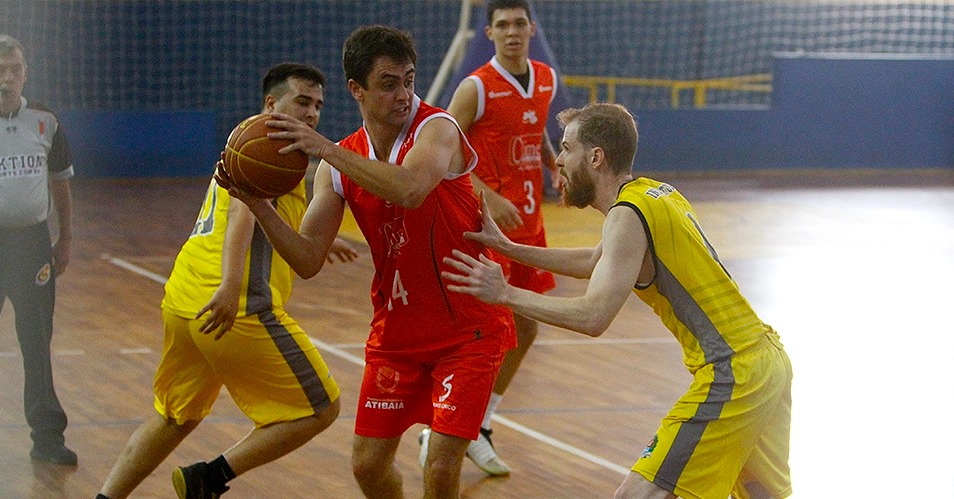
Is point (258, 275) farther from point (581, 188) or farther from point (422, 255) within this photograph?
point (581, 188)

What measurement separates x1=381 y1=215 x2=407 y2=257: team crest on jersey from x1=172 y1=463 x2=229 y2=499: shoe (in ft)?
A: 3.38

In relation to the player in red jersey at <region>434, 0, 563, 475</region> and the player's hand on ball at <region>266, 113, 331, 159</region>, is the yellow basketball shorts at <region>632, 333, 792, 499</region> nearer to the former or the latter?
the player's hand on ball at <region>266, 113, 331, 159</region>

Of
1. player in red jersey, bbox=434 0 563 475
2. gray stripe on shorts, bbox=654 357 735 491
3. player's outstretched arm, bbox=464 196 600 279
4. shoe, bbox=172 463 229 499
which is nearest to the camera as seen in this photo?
gray stripe on shorts, bbox=654 357 735 491

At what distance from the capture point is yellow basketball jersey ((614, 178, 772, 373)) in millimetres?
3629

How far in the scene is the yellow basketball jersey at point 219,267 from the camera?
15.0 ft

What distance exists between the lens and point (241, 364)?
14.8 feet

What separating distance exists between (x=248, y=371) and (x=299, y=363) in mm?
179

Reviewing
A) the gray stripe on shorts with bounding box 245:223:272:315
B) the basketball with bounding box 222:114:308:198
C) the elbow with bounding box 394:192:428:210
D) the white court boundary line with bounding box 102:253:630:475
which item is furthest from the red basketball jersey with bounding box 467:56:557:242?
the basketball with bounding box 222:114:308:198

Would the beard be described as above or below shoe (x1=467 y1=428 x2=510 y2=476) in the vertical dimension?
above

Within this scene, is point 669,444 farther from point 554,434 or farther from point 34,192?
point 34,192

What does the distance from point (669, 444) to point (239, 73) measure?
15.3 metres

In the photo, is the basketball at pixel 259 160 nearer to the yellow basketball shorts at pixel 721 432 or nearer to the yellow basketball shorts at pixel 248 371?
the yellow basketball shorts at pixel 248 371

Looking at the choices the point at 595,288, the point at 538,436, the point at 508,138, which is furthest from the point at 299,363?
the point at 508,138

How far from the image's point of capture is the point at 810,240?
40.9 feet
